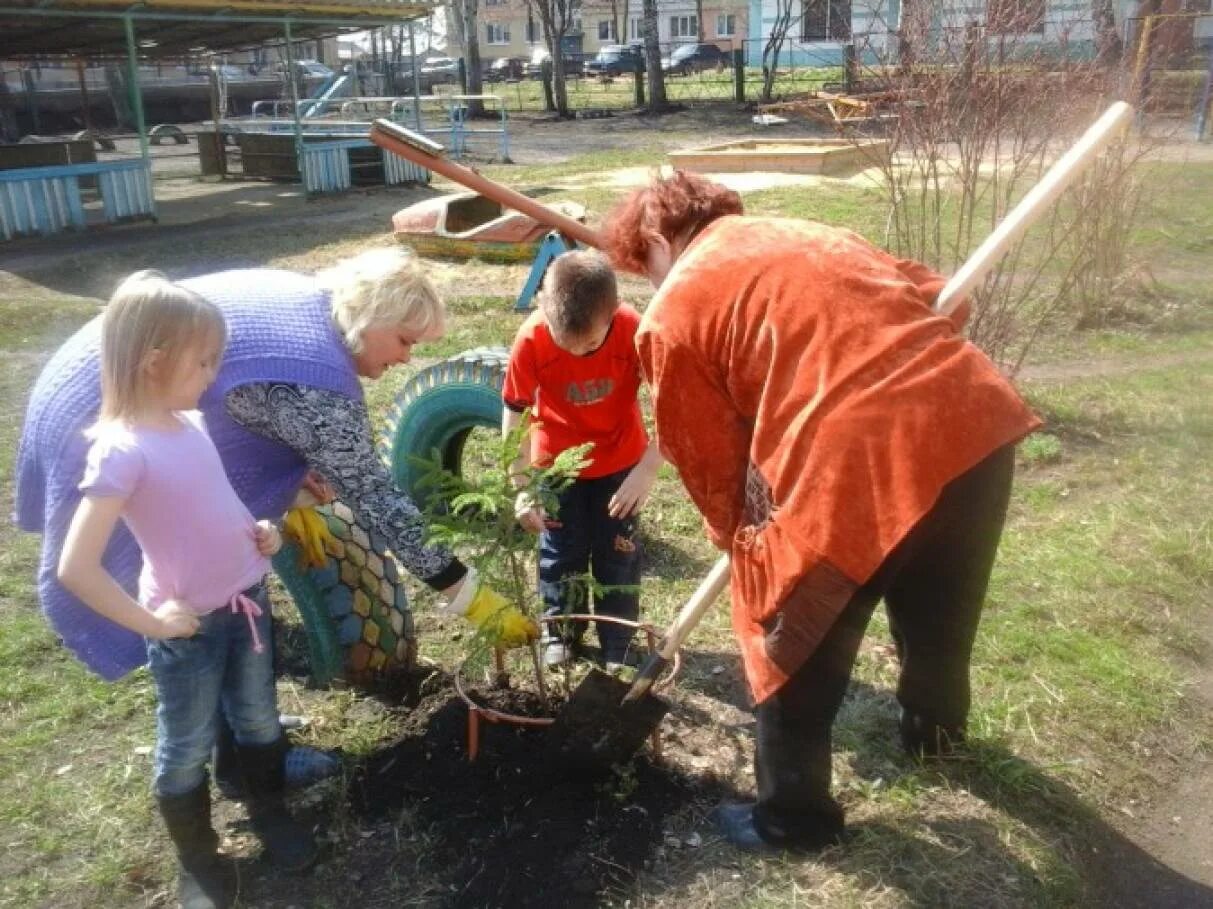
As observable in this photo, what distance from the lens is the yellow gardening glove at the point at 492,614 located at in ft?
8.66

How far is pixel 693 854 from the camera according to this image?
8.45 feet

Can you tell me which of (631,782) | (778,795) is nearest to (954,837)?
(778,795)

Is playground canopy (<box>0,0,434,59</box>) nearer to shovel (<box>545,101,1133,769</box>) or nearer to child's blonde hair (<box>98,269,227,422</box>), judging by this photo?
child's blonde hair (<box>98,269,227,422</box>)

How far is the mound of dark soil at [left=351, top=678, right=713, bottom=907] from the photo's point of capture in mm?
2523

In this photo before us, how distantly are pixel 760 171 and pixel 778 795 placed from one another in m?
14.2

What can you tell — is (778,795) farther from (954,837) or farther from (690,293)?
(690,293)

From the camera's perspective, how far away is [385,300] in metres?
2.39

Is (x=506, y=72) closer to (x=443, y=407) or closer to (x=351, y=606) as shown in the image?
(x=443, y=407)

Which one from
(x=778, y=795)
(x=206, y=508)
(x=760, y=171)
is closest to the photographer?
(x=206, y=508)

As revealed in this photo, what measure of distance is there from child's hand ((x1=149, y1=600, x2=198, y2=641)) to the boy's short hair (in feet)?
4.10

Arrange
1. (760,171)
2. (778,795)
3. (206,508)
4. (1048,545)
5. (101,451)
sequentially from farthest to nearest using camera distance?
(760,171)
(1048,545)
(778,795)
(206,508)
(101,451)

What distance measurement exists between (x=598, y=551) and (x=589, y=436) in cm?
37

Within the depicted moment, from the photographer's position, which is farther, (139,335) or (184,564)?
(184,564)

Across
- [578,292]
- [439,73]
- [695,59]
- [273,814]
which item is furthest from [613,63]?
[273,814]
